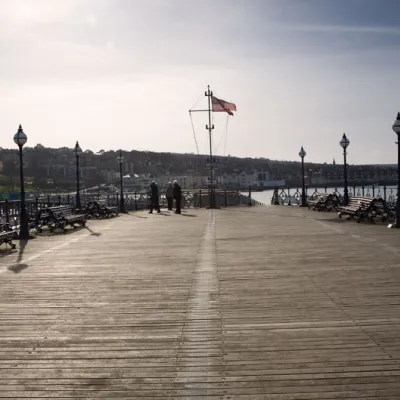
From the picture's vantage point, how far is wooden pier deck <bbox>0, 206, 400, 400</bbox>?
474 cm

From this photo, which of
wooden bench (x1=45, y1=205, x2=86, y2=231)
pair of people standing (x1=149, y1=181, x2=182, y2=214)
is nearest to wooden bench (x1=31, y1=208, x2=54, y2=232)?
wooden bench (x1=45, y1=205, x2=86, y2=231)

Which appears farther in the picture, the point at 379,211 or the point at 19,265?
the point at 379,211

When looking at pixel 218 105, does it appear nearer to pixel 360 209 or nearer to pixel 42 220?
pixel 360 209

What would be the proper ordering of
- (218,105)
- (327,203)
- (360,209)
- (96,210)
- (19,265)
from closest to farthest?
(19,265) → (360,209) → (96,210) → (327,203) → (218,105)

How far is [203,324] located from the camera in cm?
646

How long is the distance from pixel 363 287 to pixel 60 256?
6.80 m

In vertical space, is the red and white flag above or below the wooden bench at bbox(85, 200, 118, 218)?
above

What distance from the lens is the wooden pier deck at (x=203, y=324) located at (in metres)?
4.74

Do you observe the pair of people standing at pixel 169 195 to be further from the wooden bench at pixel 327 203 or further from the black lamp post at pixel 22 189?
the black lamp post at pixel 22 189

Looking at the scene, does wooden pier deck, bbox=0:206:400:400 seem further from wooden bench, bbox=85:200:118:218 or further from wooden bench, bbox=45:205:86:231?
wooden bench, bbox=85:200:118:218

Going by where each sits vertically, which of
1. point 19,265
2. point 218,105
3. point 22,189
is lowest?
point 19,265

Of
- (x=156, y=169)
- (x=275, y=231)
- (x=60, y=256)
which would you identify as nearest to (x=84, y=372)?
(x=60, y=256)

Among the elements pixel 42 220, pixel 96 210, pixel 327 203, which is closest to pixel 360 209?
pixel 327 203

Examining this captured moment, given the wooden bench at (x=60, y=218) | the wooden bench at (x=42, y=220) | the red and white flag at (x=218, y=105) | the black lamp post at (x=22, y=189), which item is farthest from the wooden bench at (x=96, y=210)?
the red and white flag at (x=218, y=105)
